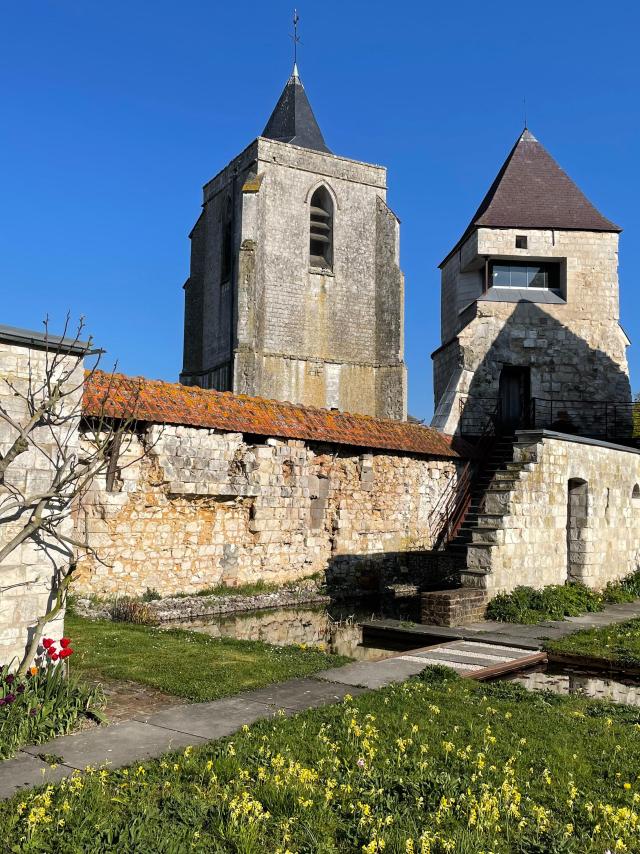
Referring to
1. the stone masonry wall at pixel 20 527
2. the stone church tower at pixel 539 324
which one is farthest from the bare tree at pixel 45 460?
the stone church tower at pixel 539 324

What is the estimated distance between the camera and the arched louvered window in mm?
30312

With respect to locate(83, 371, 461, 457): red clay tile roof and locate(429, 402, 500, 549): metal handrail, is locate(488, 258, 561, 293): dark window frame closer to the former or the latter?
locate(429, 402, 500, 549): metal handrail

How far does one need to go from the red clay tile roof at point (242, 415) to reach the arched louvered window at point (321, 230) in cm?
1568

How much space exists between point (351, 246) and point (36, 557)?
2660cm

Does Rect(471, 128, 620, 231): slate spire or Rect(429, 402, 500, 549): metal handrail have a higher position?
Rect(471, 128, 620, 231): slate spire

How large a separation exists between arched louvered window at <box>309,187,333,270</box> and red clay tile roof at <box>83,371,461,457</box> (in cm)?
1568

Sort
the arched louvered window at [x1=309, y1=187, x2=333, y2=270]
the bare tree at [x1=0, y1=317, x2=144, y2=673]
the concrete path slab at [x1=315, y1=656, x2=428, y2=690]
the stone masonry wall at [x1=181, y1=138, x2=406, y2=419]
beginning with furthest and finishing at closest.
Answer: the arched louvered window at [x1=309, y1=187, x2=333, y2=270] → the stone masonry wall at [x1=181, y1=138, x2=406, y2=419] → the concrete path slab at [x1=315, y1=656, x2=428, y2=690] → the bare tree at [x1=0, y1=317, x2=144, y2=673]

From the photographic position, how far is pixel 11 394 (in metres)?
5.62

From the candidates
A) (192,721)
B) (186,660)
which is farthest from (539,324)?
(192,721)

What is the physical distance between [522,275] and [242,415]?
1220cm

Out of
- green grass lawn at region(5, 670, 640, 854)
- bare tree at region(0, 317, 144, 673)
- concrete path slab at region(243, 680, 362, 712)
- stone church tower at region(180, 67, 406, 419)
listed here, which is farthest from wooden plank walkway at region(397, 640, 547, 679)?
stone church tower at region(180, 67, 406, 419)

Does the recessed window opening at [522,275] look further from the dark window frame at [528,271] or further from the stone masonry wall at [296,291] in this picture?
the stone masonry wall at [296,291]

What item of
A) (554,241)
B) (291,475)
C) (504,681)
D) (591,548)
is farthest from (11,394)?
(554,241)

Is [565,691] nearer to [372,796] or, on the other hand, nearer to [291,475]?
[372,796]
